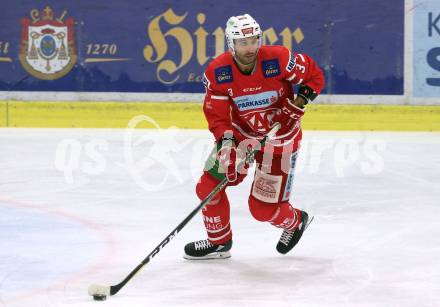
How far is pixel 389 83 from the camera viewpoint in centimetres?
878

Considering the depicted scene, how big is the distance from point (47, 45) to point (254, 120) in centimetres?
515

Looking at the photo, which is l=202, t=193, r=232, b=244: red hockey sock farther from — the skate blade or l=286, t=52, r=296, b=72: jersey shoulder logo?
l=286, t=52, r=296, b=72: jersey shoulder logo

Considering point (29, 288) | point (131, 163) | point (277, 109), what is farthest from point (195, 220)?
point (131, 163)

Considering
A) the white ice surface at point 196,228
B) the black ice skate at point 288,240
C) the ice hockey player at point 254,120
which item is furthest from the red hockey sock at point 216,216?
the black ice skate at point 288,240

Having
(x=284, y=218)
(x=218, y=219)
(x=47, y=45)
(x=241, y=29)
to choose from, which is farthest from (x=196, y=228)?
(x=47, y=45)

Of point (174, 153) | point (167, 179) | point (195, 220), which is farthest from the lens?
point (174, 153)

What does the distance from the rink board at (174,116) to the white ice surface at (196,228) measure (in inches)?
28.4

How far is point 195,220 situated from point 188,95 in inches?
160

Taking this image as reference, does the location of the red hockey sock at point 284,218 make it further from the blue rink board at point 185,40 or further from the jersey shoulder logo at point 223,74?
the blue rink board at point 185,40

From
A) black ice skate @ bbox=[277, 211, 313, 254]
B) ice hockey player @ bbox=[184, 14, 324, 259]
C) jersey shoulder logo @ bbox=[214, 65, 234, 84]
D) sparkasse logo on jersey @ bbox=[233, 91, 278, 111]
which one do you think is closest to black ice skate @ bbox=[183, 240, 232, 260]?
ice hockey player @ bbox=[184, 14, 324, 259]

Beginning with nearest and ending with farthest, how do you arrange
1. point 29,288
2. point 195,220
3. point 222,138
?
1. point 29,288
2. point 222,138
3. point 195,220

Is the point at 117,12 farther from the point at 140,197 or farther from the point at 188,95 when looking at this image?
the point at 140,197

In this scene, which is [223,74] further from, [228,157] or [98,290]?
[98,290]

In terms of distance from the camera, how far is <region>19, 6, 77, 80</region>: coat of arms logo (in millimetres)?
8969
